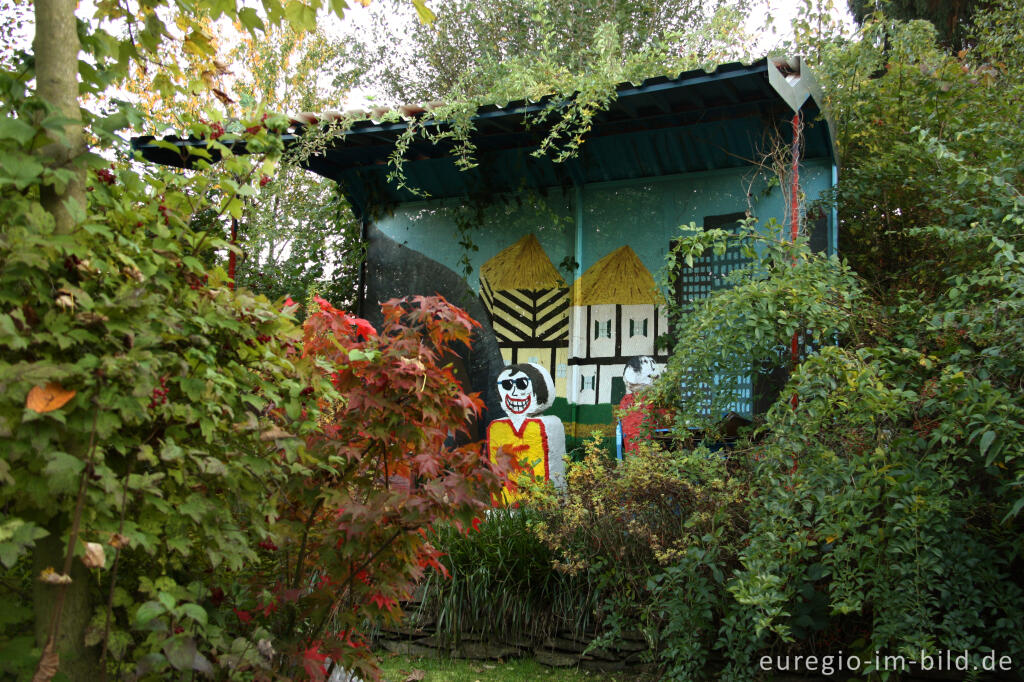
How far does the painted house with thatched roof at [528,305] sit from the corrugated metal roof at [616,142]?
0.68 meters

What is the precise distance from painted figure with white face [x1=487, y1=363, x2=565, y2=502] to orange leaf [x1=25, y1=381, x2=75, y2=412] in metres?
5.11

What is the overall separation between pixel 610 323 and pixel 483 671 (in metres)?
3.36

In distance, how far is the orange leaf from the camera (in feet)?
5.93

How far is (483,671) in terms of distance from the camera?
186 inches

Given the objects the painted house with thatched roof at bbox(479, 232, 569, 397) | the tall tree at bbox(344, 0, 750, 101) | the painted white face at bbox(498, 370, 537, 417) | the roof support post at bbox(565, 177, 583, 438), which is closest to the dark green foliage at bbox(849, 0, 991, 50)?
the tall tree at bbox(344, 0, 750, 101)

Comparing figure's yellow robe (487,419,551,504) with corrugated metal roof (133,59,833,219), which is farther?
figure's yellow robe (487,419,551,504)

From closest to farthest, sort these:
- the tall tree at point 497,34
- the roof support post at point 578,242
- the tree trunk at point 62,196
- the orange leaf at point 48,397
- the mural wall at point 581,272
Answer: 1. the orange leaf at point 48,397
2. the tree trunk at point 62,196
3. the mural wall at point 581,272
4. the roof support post at point 578,242
5. the tall tree at point 497,34

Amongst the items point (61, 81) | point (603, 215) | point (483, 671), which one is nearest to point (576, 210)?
point (603, 215)

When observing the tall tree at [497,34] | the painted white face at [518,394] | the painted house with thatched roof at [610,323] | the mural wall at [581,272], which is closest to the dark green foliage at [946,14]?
→ the tall tree at [497,34]

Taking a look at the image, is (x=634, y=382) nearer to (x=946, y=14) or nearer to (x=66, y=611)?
(x=66, y=611)


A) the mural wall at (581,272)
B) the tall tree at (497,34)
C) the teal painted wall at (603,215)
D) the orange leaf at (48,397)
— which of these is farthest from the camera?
the tall tree at (497,34)

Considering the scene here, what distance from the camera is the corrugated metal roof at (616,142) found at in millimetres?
6027

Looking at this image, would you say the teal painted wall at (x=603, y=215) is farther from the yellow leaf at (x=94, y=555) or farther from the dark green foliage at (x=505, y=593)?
the yellow leaf at (x=94, y=555)

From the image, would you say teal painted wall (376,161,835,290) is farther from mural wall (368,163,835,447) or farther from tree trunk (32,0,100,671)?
tree trunk (32,0,100,671)
